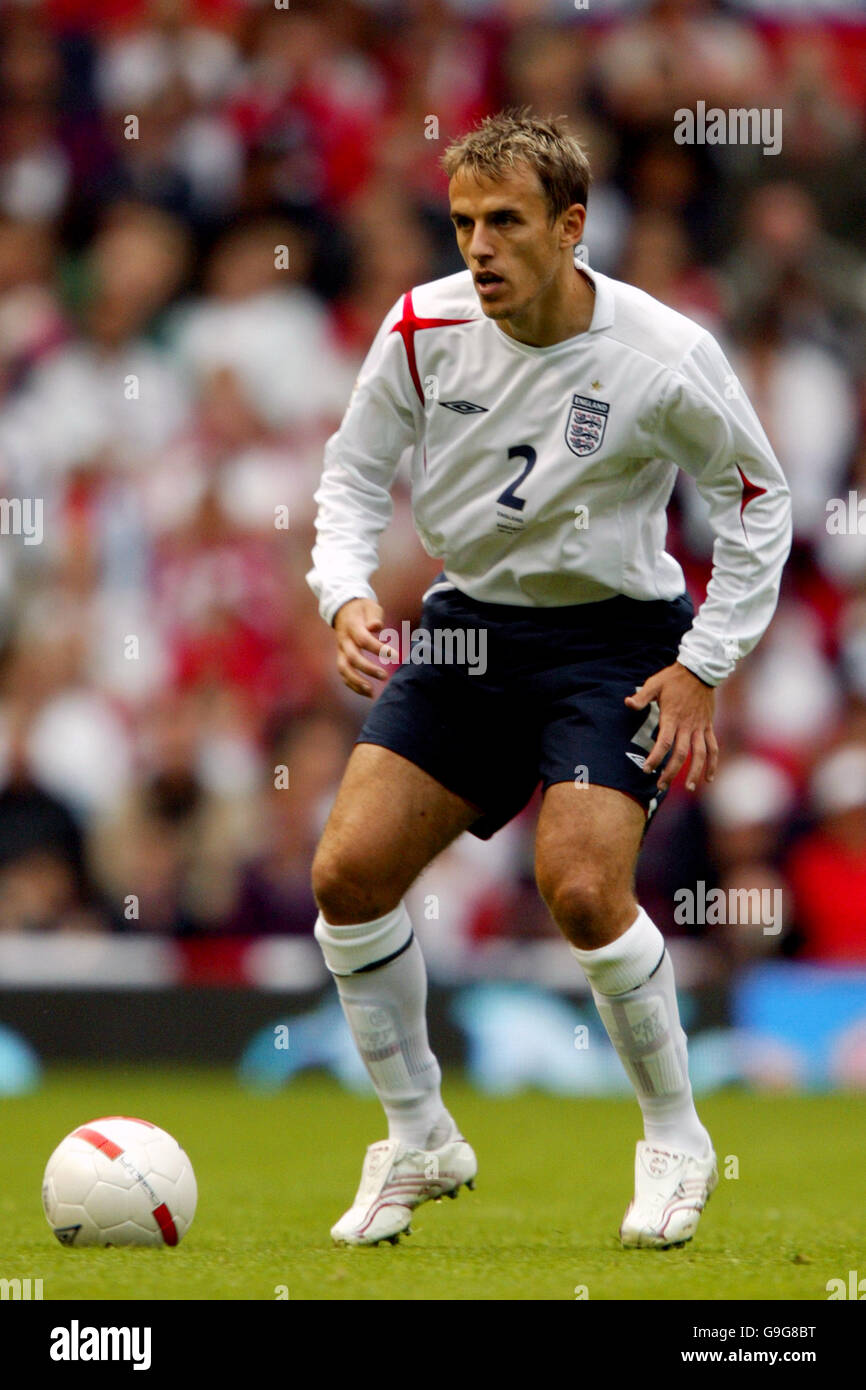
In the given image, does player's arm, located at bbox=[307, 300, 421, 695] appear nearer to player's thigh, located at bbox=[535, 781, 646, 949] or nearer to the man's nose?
the man's nose

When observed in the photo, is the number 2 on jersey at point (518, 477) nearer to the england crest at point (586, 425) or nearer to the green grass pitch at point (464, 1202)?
the england crest at point (586, 425)

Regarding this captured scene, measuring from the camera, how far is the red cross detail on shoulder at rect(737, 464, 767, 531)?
497 centimetres

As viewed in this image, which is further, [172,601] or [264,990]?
[172,601]

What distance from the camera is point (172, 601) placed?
11047 millimetres

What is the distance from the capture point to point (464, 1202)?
20.1 feet

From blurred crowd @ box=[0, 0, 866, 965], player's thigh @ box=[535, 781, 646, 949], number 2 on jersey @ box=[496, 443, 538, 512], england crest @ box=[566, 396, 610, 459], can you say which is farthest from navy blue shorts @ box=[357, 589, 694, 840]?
blurred crowd @ box=[0, 0, 866, 965]

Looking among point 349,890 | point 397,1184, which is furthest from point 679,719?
point 397,1184

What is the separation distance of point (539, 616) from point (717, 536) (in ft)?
1.49

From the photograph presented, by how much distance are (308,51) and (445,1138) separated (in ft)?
29.7

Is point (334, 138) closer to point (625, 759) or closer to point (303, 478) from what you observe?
point (303, 478)

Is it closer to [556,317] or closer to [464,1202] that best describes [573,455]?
[556,317]

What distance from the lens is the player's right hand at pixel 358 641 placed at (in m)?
4.71

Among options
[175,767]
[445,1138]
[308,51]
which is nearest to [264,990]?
[175,767]

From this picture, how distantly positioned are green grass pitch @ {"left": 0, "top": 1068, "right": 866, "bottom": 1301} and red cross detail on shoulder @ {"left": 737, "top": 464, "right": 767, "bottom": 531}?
1675mm
